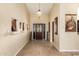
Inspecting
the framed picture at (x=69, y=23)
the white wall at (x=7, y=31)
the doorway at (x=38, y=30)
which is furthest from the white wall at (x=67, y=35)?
the doorway at (x=38, y=30)

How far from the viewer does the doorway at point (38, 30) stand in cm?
1612

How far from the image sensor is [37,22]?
1588cm

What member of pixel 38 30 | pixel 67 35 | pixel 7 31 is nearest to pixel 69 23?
pixel 67 35

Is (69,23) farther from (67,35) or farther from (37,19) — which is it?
(37,19)

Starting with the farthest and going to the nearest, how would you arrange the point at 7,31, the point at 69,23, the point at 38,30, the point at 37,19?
the point at 38,30 < the point at 37,19 < the point at 69,23 < the point at 7,31

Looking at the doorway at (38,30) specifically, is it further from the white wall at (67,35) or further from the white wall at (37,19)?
the white wall at (67,35)

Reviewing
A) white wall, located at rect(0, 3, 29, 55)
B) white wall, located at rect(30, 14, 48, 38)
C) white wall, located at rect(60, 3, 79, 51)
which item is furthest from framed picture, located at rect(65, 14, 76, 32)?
white wall, located at rect(30, 14, 48, 38)

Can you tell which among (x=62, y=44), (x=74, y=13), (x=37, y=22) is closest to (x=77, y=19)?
(x=74, y=13)

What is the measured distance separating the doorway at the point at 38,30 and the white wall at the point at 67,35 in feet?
27.4

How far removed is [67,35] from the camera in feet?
25.6

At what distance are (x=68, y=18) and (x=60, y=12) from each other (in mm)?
548

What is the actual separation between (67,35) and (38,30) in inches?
340

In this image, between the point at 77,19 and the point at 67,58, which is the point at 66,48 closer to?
the point at 77,19

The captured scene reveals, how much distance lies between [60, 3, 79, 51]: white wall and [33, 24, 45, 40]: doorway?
835cm
